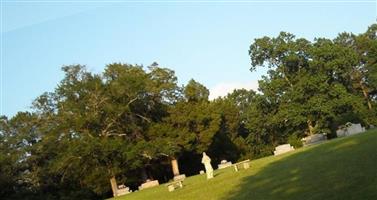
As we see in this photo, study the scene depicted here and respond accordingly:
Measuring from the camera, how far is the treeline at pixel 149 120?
5194 centimetres

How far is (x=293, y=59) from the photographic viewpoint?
187ft

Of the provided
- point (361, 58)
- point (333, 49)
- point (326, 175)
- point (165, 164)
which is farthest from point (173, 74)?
point (326, 175)

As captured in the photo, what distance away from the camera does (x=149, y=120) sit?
58.6 m

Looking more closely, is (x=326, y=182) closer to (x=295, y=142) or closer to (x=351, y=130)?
(x=351, y=130)

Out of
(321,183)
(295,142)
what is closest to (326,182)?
(321,183)

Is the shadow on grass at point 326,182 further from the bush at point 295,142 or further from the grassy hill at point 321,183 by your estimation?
the bush at point 295,142

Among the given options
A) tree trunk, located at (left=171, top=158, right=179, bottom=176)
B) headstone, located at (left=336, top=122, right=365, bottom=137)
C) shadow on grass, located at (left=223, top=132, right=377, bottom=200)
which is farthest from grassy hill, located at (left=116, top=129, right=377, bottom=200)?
tree trunk, located at (left=171, top=158, right=179, bottom=176)

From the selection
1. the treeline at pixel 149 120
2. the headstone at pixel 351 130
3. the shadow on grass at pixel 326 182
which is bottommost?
the shadow on grass at pixel 326 182

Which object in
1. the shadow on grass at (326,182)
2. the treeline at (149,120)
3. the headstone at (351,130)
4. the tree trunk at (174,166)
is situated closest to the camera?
the shadow on grass at (326,182)

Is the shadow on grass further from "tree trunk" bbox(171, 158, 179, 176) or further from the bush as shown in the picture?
"tree trunk" bbox(171, 158, 179, 176)

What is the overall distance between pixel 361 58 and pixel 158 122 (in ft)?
91.9

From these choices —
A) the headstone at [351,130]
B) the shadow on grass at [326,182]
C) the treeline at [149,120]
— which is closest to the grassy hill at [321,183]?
the shadow on grass at [326,182]

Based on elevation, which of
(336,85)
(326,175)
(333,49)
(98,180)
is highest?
(333,49)

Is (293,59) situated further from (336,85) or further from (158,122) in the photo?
(158,122)
